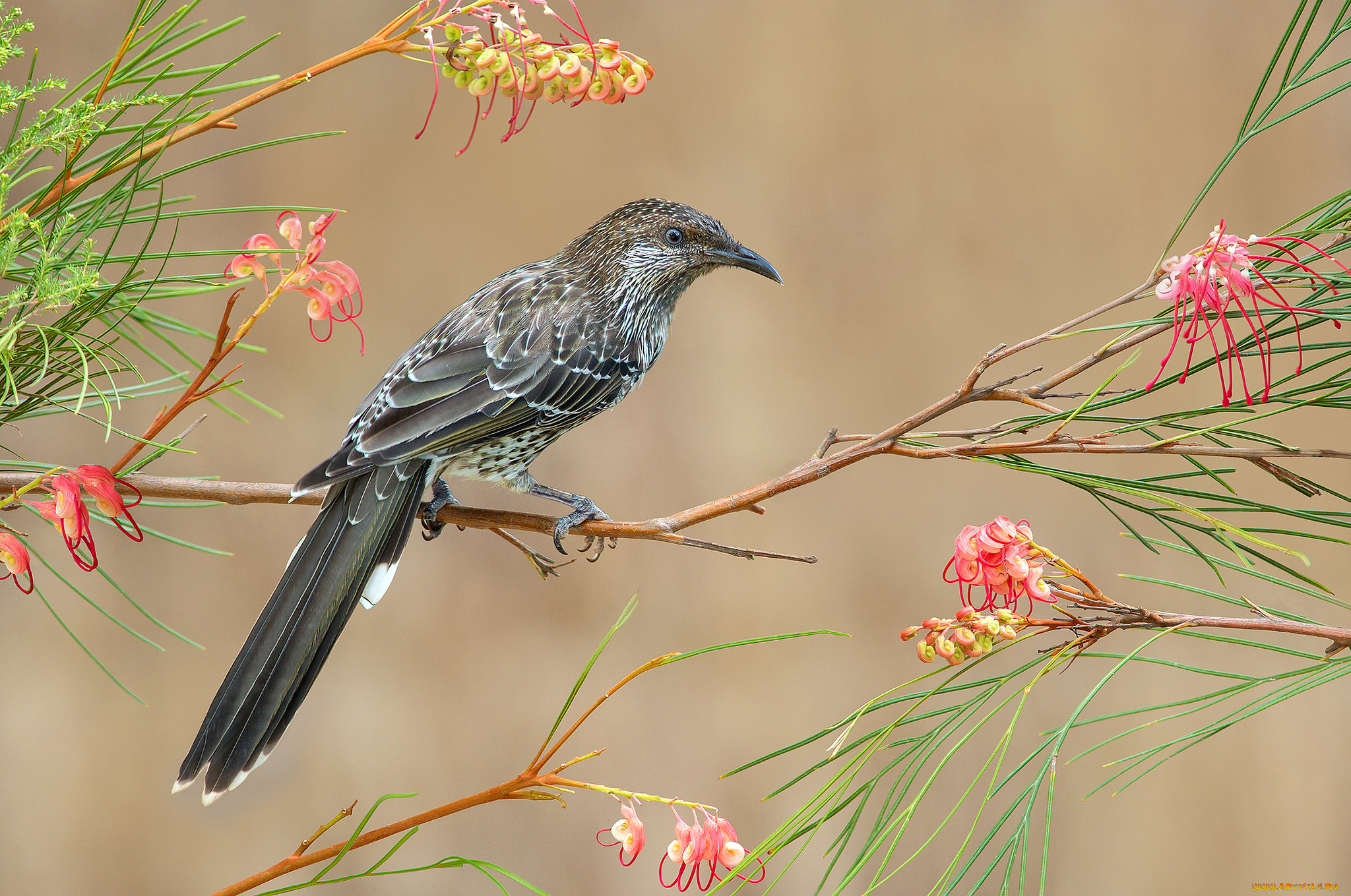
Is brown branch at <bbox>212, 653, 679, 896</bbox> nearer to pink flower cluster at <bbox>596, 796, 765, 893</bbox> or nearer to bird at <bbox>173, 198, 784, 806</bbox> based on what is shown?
pink flower cluster at <bbox>596, 796, 765, 893</bbox>

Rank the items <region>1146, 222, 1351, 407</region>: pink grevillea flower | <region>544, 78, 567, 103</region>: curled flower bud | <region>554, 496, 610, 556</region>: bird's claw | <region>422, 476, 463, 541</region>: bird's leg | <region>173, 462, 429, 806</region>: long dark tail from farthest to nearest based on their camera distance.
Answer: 1. <region>422, 476, 463, 541</region>: bird's leg
2. <region>554, 496, 610, 556</region>: bird's claw
3. <region>173, 462, 429, 806</region>: long dark tail
4. <region>544, 78, 567, 103</region>: curled flower bud
5. <region>1146, 222, 1351, 407</region>: pink grevillea flower

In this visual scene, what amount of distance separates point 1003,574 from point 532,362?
725 mm

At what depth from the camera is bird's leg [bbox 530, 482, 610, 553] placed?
1.20 m

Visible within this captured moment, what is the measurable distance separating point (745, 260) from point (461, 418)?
458mm

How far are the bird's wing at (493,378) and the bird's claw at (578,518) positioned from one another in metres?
0.11

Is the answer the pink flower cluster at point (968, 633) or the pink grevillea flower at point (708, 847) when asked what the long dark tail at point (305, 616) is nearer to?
the pink grevillea flower at point (708, 847)

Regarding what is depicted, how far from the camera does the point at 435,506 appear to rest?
1.31 meters

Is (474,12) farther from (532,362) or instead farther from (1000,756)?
(1000,756)

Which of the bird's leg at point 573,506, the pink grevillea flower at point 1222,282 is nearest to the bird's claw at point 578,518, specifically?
the bird's leg at point 573,506

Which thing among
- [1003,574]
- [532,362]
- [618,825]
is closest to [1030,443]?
[1003,574]

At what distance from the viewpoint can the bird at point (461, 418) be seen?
95 cm

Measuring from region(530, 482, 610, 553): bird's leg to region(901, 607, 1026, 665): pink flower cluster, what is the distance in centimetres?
51

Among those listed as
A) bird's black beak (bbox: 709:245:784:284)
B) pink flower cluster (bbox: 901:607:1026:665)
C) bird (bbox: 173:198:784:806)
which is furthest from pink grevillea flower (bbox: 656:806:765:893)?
bird's black beak (bbox: 709:245:784:284)

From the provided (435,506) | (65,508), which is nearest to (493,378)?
(435,506)
